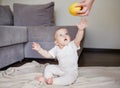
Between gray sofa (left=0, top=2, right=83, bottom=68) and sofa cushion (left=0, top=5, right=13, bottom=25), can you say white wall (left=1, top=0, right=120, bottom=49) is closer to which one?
gray sofa (left=0, top=2, right=83, bottom=68)

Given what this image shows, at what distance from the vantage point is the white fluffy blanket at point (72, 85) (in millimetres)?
1137

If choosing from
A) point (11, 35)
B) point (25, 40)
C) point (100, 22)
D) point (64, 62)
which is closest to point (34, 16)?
point (25, 40)

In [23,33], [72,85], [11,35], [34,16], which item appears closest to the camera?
[72,85]

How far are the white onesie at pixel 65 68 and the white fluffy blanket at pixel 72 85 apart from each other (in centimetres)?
4

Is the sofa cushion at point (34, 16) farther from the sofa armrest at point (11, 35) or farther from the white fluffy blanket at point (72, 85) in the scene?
the white fluffy blanket at point (72, 85)

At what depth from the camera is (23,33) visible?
2191mm

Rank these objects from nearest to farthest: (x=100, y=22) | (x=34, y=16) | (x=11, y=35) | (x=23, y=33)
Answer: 1. (x=11, y=35)
2. (x=23, y=33)
3. (x=34, y=16)
4. (x=100, y=22)

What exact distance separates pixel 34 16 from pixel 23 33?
0.66 m

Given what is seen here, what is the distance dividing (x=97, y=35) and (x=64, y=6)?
73cm

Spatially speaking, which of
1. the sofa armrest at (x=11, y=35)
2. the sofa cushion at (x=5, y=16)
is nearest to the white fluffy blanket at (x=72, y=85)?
the sofa armrest at (x=11, y=35)

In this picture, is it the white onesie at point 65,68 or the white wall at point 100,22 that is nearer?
the white onesie at point 65,68

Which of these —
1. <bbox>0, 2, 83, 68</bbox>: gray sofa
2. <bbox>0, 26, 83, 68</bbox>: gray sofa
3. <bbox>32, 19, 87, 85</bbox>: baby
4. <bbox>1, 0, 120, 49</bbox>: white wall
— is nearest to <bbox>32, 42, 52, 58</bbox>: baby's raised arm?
<bbox>32, 19, 87, 85</bbox>: baby

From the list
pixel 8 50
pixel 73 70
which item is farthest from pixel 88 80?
pixel 8 50

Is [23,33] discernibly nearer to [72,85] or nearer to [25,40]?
[25,40]
